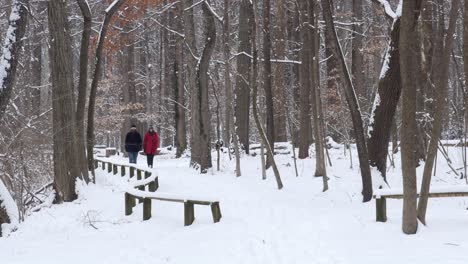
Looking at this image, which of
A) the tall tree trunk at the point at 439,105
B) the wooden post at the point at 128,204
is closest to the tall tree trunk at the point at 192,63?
the wooden post at the point at 128,204

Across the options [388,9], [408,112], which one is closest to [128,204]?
[408,112]

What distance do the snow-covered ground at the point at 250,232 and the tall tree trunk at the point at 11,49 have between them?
2.50m

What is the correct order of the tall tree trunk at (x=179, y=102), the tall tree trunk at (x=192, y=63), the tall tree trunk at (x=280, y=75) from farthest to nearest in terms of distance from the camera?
the tall tree trunk at (x=179, y=102) < the tall tree trunk at (x=280, y=75) < the tall tree trunk at (x=192, y=63)

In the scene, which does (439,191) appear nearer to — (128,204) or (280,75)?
(128,204)

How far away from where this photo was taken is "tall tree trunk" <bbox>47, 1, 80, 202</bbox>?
1176cm

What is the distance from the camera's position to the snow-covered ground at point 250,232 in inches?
248

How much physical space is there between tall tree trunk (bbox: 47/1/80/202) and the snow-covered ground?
0.55 metres

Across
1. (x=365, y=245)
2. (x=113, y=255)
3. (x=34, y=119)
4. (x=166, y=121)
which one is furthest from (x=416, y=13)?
(x=166, y=121)

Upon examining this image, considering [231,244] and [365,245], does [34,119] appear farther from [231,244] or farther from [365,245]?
[365,245]

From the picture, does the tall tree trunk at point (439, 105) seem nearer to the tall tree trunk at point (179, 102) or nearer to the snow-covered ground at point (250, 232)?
the snow-covered ground at point (250, 232)

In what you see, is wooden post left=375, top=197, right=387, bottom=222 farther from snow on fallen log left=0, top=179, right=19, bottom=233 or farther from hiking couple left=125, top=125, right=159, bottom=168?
hiking couple left=125, top=125, right=159, bottom=168

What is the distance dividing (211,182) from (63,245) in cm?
740

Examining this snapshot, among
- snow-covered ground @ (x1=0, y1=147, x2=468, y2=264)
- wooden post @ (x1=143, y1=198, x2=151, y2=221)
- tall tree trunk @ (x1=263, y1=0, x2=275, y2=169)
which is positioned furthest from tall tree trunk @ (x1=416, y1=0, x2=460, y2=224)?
tall tree trunk @ (x1=263, y1=0, x2=275, y2=169)

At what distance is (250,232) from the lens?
7.73 metres
